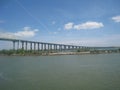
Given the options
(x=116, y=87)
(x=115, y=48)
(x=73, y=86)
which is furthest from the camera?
(x=115, y=48)

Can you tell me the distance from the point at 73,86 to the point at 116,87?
3.88m

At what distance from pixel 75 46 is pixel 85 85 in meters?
145

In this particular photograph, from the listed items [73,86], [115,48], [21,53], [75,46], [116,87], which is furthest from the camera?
[115,48]

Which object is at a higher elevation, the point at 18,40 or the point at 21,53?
the point at 18,40

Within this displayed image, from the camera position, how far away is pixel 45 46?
12712cm

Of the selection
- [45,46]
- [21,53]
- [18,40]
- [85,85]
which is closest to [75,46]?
[45,46]

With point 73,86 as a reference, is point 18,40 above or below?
above

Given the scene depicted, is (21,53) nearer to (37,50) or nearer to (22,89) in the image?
(37,50)

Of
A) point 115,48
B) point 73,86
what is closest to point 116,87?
point 73,86

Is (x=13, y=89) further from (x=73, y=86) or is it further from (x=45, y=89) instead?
(x=73, y=86)

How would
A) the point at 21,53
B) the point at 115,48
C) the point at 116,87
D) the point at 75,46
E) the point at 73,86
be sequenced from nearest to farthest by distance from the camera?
the point at 116,87, the point at 73,86, the point at 21,53, the point at 75,46, the point at 115,48

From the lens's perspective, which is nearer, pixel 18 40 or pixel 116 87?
pixel 116 87

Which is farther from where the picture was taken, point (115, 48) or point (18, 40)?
point (115, 48)

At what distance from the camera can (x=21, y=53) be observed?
4828 inches
